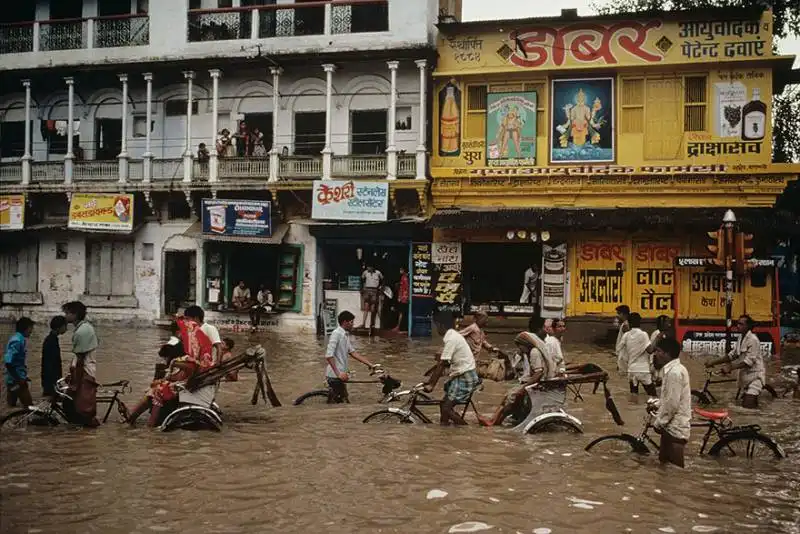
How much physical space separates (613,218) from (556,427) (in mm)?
12247

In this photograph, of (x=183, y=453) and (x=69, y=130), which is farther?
(x=69, y=130)

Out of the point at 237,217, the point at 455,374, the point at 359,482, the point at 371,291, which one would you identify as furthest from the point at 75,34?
the point at 359,482

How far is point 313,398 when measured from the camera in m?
12.3

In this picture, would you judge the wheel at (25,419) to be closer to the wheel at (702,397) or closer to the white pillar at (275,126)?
the wheel at (702,397)

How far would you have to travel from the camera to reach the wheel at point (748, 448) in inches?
366

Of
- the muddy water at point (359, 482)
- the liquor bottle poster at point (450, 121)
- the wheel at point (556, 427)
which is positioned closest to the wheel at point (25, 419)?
the muddy water at point (359, 482)

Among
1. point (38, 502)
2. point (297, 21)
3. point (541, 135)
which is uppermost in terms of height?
point (297, 21)

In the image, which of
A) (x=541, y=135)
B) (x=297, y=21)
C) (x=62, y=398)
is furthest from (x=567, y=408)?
(x=297, y=21)

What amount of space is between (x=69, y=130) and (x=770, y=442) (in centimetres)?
2327

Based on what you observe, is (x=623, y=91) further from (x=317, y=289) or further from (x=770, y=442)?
(x=770, y=442)

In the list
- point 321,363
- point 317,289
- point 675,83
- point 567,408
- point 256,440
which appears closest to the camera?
point 256,440

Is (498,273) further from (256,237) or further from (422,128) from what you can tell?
(256,237)

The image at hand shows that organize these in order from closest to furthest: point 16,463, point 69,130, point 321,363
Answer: point 16,463 → point 321,363 → point 69,130

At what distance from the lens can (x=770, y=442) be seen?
9.27 metres
